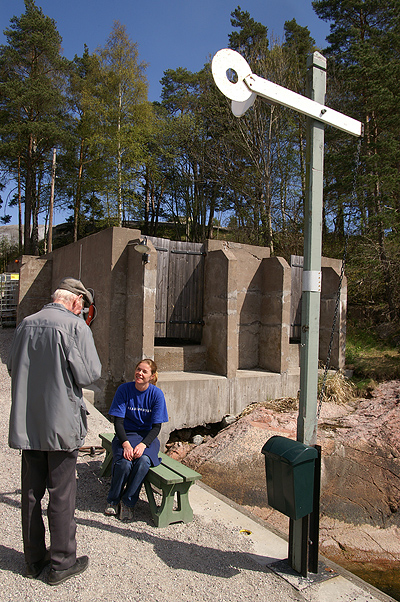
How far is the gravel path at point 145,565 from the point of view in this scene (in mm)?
2814

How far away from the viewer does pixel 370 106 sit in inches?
518

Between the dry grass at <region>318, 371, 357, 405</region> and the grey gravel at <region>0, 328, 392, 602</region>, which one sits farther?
the dry grass at <region>318, 371, 357, 405</region>

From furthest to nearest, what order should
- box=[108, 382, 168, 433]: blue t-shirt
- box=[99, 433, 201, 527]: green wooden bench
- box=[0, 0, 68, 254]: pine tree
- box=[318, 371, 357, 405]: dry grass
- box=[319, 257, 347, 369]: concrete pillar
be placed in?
box=[0, 0, 68, 254]: pine tree, box=[319, 257, 347, 369]: concrete pillar, box=[318, 371, 357, 405]: dry grass, box=[108, 382, 168, 433]: blue t-shirt, box=[99, 433, 201, 527]: green wooden bench

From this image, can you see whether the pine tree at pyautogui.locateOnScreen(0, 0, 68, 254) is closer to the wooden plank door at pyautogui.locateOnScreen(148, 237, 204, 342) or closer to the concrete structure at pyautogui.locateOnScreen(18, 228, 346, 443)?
the concrete structure at pyautogui.locateOnScreen(18, 228, 346, 443)

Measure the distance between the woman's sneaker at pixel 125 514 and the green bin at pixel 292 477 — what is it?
1401 mm

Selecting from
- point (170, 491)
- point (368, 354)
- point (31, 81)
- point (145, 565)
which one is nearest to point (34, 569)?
point (145, 565)

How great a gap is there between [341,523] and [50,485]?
4387 millimetres

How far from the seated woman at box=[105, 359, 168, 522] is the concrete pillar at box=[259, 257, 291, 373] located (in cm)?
581

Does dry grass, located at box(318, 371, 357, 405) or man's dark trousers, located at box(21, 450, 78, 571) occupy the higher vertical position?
man's dark trousers, located at box(21, 450, 78, 571)

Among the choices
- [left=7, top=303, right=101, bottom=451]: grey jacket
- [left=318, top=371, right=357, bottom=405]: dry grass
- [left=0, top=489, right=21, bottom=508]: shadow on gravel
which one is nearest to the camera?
[left=7, top=303, right=101, bottom=451]: grey jacket

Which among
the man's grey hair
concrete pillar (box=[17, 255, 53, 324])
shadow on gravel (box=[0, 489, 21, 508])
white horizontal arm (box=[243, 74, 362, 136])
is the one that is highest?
white horizontal arm (box=[243, 74, 362, 136])

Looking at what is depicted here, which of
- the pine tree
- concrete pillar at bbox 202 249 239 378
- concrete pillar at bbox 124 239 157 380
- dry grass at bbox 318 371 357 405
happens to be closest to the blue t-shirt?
concrete pillar at bbox 124 239 157 380

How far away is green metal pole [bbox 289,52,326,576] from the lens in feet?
11.0

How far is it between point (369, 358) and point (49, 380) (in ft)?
35.8
